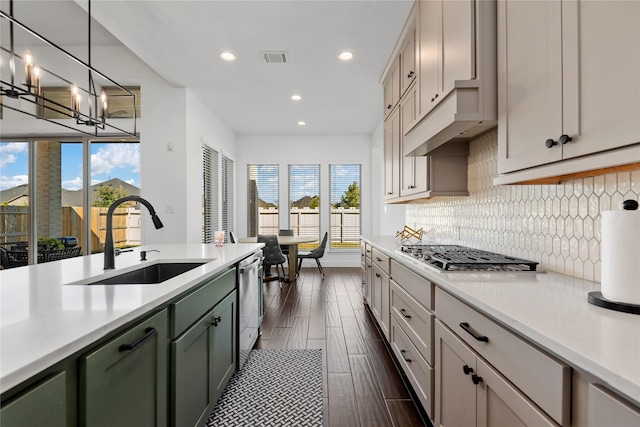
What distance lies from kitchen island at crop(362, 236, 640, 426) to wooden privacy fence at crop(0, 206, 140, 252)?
15.4ft

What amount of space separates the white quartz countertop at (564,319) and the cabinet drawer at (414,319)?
34cm

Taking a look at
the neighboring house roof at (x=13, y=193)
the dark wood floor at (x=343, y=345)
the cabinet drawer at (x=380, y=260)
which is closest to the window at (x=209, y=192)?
the dark wood floor at (x=343, y=345)

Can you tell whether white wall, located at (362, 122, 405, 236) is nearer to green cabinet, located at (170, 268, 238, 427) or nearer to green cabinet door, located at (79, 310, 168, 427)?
green cabinet, located at (170, 268, 238, 427)

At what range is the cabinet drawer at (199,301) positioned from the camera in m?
1.36

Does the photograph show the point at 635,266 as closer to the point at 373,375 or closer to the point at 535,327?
the point at 535,327

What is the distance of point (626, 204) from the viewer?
3.10ft

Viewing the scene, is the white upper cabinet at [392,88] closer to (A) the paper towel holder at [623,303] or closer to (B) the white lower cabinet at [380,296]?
(B) the white lower cabinet at [380,296]

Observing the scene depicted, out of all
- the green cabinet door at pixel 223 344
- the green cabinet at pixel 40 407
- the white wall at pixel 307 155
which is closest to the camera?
the green cabinet at pixel 40 407

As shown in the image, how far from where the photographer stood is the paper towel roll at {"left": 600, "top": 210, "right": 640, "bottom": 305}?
0.91 meters

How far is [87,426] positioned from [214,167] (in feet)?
17.5

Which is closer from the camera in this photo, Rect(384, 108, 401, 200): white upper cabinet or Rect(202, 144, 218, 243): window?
Rect(384, 108, 401, 200): white upper cabinet

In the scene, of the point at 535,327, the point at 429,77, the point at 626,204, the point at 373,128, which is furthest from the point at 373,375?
the point at 373,128

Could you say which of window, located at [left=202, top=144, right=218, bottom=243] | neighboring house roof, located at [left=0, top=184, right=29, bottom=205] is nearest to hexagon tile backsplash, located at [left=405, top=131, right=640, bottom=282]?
window, located at [left=202, top=144, right=218, bottom=243]

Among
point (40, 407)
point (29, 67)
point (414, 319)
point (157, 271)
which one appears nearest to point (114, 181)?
point (29, 67)
